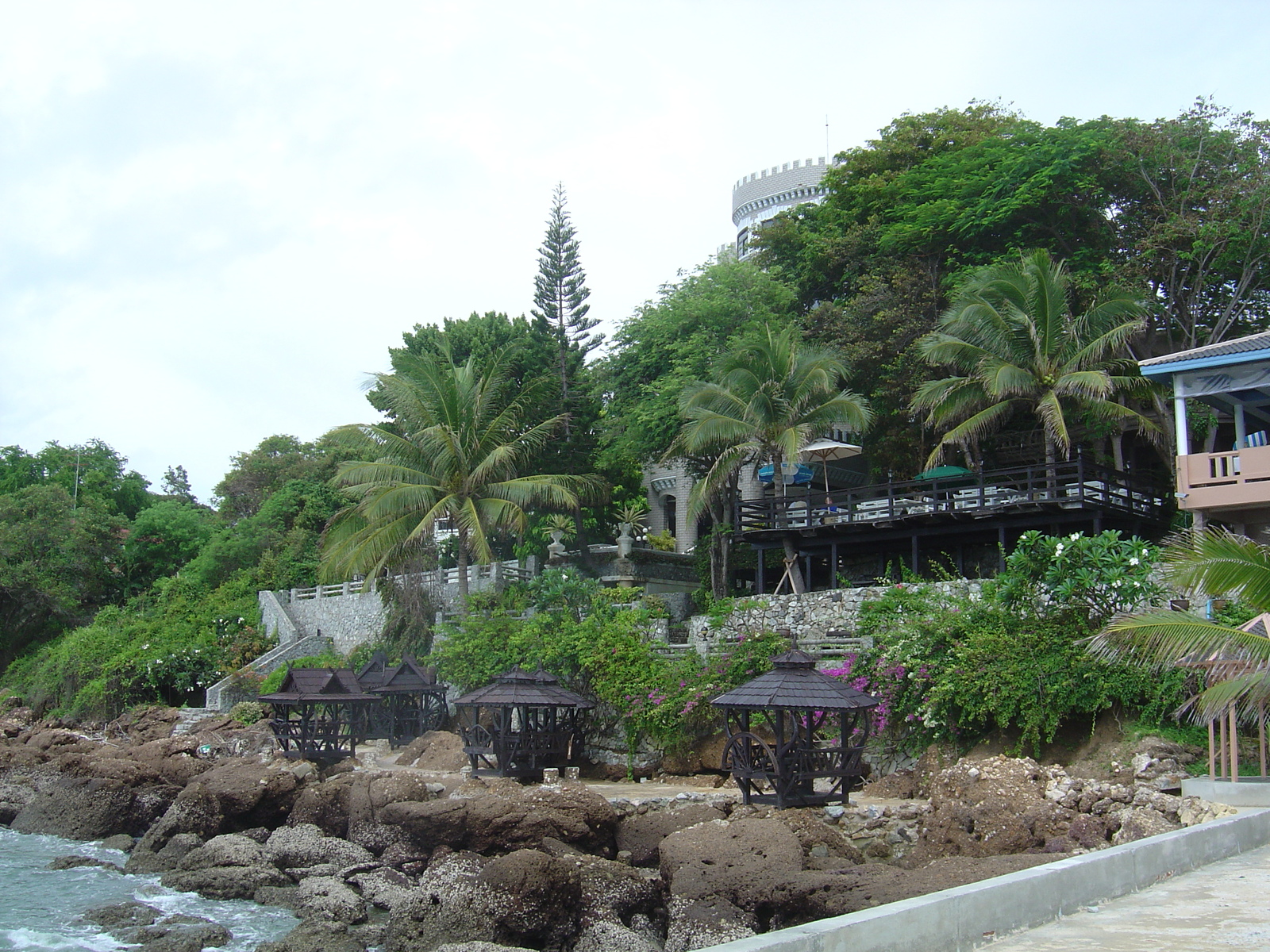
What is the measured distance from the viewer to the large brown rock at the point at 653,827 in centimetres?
1207

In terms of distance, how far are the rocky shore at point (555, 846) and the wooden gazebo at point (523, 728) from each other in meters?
0.69

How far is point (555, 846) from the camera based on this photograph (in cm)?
1150

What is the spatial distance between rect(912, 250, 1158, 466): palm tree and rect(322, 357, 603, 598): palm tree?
895 cm

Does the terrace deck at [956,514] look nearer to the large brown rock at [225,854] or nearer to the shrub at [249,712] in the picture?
the large brown rock at [225,854]

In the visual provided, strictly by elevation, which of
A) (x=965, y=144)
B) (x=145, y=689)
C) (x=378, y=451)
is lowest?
(x=145, y=689)

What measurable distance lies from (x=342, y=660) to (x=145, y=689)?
22.5ft

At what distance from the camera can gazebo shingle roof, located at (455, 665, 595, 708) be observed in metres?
15.6

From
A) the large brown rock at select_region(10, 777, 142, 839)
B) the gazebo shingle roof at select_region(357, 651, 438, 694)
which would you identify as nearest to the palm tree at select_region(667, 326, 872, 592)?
the gazebo shingle roof at select_region(357, 651, 438, 694)

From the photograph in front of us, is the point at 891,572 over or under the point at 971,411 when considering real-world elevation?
under

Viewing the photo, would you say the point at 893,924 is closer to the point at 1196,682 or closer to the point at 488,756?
the point at 1196,682

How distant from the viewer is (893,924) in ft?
16.4

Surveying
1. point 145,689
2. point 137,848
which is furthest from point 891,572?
point 145,689

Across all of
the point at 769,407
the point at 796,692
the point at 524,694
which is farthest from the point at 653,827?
the point at 769,407

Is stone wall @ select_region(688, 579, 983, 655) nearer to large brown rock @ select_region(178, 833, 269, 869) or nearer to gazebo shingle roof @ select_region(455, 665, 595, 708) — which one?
gazebo shingle roof @ select_region(455, 665, 595, 708)
